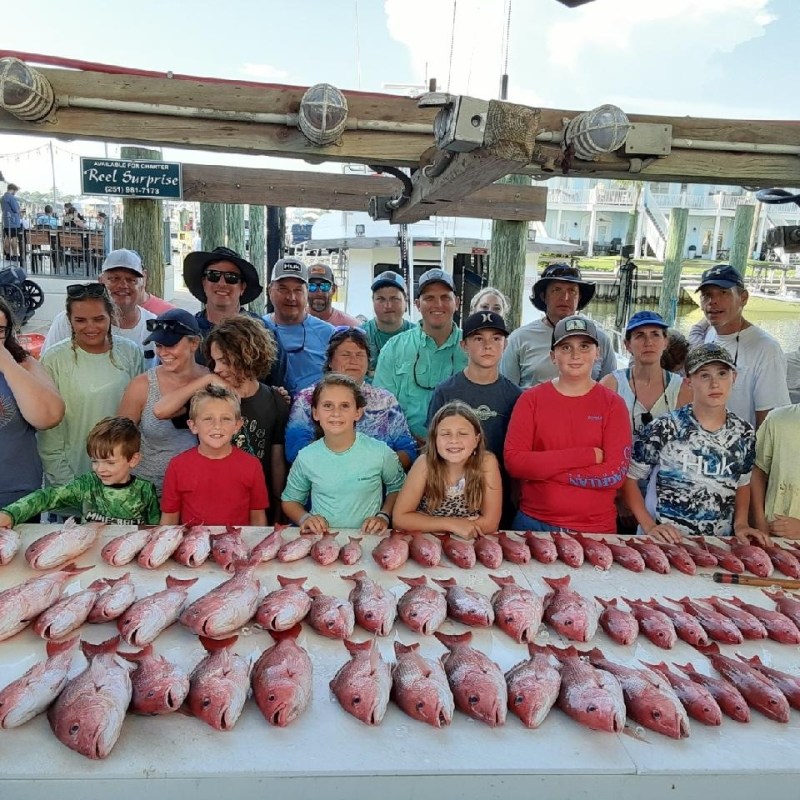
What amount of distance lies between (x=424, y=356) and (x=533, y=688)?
2648 mm

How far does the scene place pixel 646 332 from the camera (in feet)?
12.1

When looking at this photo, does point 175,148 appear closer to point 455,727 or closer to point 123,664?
point 123,664

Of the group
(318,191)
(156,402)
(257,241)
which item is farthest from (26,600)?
(257,241)

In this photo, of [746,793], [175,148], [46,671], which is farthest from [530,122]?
[46,671]

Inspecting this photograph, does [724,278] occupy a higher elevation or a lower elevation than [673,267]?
lower

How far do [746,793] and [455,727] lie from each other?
0.77 metres

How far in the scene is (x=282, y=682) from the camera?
5.61ft

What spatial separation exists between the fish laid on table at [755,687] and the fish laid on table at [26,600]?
2282mm

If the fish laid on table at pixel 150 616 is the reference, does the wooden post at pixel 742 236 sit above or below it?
above

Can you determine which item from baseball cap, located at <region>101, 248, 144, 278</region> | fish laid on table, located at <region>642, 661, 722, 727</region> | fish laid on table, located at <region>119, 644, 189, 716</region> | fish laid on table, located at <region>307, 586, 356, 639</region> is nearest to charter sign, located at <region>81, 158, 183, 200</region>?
baseball cap, located at <region>101, 248, 144, 278</region>

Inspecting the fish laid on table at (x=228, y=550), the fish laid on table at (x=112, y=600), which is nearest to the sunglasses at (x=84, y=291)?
the fish laid on table at (x=228, y=550)

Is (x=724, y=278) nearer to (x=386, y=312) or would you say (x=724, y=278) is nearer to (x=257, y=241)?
(x=386, y=312)

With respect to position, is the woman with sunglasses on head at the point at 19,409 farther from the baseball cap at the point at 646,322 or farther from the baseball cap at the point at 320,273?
the baseball cap at the point at 646,322

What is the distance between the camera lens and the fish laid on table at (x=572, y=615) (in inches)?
82.0
